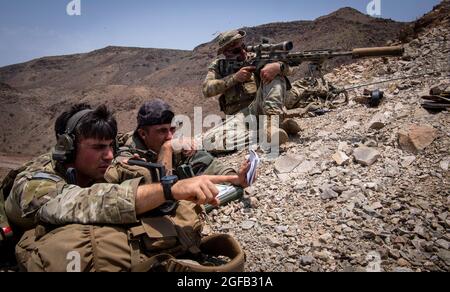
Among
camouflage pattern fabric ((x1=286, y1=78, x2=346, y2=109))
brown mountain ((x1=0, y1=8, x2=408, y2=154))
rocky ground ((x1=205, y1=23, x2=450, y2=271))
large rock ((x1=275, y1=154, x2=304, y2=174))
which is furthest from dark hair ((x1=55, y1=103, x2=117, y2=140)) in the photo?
brown mountain ((x1=0, y1=8, x2=408, y2=154))

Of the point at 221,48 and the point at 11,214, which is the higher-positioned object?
the point at 221,48

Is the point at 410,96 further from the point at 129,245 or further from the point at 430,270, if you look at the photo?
the point at 129,245

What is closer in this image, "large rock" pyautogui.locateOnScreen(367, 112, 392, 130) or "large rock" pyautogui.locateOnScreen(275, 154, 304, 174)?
"large rock" pyautogui.locateOnScreen(275, 154, 304, 174)

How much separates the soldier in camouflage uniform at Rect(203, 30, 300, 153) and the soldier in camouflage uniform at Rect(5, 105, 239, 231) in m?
2.65

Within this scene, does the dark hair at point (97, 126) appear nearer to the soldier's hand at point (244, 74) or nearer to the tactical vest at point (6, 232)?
the tactical vest at point (6, 232)

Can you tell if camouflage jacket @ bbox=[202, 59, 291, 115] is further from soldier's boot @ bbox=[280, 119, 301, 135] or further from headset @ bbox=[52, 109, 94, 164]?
headset @ bbox=[52, 109, 94, 164]

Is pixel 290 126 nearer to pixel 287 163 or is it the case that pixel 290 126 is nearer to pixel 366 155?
pixel 287 163

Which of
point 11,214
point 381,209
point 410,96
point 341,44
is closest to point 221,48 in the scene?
point 410,96

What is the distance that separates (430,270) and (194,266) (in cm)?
159

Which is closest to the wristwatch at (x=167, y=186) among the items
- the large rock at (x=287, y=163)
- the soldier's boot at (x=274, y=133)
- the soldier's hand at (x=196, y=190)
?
the soldier's hand at (x=196, y=190)

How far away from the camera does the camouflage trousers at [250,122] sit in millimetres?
4598

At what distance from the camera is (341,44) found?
61.7 ft

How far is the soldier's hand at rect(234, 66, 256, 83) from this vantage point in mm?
4848
